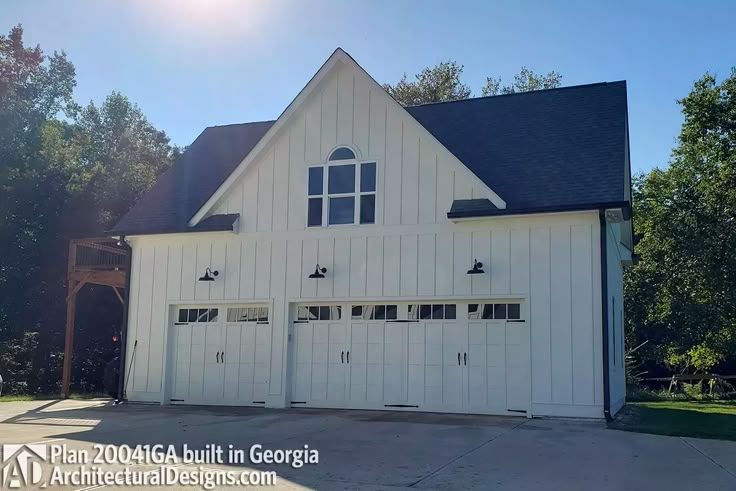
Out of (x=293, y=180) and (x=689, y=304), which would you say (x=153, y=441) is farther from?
(x=689, y=304)

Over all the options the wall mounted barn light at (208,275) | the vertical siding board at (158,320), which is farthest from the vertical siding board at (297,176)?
the vertical siding board at (158,320)

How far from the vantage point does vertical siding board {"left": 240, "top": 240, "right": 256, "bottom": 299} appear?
1544cm

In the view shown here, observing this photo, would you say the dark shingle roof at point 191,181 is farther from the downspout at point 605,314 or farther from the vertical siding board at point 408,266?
the downspout at point 605,314

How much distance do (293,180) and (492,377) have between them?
5961mm

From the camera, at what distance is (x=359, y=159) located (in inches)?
589

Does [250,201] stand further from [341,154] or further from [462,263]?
[462,263]

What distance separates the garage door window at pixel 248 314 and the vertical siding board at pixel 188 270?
1.02 m

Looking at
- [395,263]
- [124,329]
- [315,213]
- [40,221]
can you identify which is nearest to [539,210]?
[395,263]

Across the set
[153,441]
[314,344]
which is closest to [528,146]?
[314,344]

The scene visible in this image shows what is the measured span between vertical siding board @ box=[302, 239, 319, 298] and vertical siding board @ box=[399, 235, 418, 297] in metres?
1.93

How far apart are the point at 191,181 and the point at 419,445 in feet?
37.0

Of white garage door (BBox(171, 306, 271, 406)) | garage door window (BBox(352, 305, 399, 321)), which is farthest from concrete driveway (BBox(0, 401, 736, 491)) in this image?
garage door window (BBox(352, 305, 399, 321))

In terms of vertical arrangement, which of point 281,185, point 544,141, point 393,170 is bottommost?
point 281,185

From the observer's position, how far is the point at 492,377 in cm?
1334
